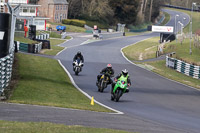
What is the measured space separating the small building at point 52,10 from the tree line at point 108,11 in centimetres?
626

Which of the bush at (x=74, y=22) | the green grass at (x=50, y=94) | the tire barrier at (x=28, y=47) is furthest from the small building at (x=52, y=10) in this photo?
the green grass at (x=50, y=94)

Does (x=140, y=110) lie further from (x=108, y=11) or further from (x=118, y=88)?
(x=108, y=11)

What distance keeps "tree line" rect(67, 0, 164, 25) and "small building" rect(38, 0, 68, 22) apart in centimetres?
626

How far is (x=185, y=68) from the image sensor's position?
39.6m

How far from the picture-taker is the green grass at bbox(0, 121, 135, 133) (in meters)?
10.7

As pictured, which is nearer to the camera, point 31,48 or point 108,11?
point 31,48

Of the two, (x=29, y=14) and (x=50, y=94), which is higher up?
(x=29, y=14)

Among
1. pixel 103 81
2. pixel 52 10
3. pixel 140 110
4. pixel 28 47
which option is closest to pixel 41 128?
pixel 140 110

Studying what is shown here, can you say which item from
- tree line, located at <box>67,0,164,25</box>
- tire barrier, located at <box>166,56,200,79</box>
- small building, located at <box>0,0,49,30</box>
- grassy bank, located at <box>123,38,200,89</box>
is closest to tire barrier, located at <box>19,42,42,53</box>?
grassy bank, located at <box>123,38,200,89</box>

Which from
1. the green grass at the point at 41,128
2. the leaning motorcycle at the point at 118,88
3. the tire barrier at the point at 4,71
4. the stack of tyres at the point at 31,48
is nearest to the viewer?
the green grass at the point at 41,128

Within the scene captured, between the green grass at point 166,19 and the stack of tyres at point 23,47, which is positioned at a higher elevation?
the green grass at point 166,19

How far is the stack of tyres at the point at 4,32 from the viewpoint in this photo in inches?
756

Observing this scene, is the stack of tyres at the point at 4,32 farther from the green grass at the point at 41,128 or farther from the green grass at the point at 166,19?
the green grass at the point at 166,19

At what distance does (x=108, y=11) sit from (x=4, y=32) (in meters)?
93.4
